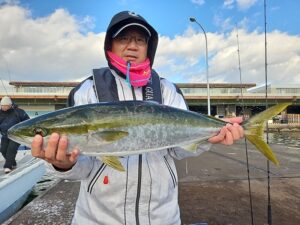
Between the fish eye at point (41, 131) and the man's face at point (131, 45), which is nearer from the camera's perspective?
the fish eye at point (41, 131)

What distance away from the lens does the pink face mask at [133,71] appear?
2.59 metres

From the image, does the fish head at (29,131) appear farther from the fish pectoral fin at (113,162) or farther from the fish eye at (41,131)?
the fish pectoral fin at (113,162)

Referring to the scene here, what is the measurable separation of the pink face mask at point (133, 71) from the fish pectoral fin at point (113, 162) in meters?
0.72

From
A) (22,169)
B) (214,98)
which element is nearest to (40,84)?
(214,98)

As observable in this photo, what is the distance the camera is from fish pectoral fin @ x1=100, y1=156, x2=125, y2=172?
6.99 ft

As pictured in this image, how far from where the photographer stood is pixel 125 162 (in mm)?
2367

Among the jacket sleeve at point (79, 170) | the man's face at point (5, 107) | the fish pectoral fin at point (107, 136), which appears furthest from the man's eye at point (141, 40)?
the man's face at point (5, 107)

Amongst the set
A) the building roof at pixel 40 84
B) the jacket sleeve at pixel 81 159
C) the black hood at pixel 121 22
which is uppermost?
the building roof at pixel 40 84

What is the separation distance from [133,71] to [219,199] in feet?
15.1

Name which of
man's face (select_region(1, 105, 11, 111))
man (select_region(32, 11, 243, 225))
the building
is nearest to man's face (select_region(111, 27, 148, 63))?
man (select_region(32, 11, 243, 225))

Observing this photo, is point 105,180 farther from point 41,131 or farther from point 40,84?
point 40,84

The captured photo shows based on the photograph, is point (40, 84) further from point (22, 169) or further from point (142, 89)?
point (142, 89)

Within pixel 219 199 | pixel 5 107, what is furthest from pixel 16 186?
pixel 219 199

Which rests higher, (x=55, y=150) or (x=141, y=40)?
(x=141, y=40)
